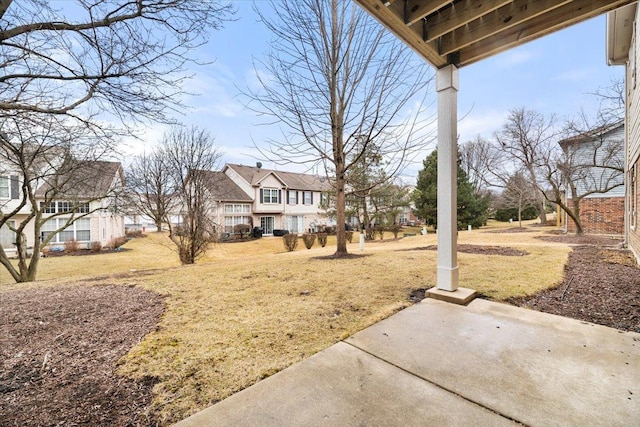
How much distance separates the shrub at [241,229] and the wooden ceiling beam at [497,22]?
21353 millimetres

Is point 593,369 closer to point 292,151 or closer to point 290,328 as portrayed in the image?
point 290,328

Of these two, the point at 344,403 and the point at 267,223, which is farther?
the point at 267,223

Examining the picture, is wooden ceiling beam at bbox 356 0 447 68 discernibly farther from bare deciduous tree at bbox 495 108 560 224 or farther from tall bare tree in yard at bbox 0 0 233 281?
bare deciduous tree at bbox 495 108 560 224

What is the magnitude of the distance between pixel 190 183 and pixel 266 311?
8.97 meters

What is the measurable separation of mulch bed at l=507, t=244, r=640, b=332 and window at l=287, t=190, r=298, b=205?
940 inches

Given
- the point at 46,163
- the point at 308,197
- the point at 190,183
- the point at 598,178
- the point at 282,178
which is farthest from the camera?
the point at 308,197

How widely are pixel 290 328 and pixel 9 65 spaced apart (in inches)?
211

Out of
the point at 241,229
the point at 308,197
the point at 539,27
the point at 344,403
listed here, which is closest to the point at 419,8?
the point at 539,27

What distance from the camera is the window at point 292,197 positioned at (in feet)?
91.7

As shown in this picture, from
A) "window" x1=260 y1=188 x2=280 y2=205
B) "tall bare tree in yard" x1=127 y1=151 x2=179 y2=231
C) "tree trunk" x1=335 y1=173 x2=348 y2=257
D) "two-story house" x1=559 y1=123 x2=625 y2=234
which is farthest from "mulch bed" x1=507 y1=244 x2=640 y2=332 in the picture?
"window" x1=260 y1=188 x2=280 y2=205

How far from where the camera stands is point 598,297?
3873mm

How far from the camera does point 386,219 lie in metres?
22.8

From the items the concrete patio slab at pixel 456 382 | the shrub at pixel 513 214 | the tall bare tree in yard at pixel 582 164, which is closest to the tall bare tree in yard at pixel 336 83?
the concrete patio slab at pixel 456 382

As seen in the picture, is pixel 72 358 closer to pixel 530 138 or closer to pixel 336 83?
pixel 336 83
